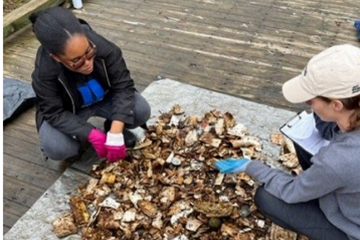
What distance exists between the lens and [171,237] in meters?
1.66

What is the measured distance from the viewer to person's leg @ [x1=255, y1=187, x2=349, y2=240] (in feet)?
4.58

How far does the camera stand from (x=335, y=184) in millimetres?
1209

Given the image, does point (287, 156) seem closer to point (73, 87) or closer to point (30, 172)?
point (73, 87)

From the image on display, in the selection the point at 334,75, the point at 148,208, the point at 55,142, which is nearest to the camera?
the point at 334,75

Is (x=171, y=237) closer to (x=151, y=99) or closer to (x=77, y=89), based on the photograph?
(x=77, y=89)

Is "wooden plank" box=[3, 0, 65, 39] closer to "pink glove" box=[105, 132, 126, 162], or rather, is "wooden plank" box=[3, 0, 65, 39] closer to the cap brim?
"pink glove" box=[105, 132, 126, 162]

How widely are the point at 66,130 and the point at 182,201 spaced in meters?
0.58

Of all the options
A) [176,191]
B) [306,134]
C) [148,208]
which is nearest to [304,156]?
[306,134]

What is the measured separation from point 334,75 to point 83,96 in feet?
3.60

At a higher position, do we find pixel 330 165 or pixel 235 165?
pixel 330 165

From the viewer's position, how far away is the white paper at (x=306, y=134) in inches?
61.4

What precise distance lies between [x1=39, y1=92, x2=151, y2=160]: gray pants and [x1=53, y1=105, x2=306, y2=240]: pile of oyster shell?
0.44ft

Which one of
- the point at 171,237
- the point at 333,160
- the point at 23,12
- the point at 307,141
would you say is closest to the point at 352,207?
the point at 333,160

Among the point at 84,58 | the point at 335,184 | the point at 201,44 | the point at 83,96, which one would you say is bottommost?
the point at 201,44
